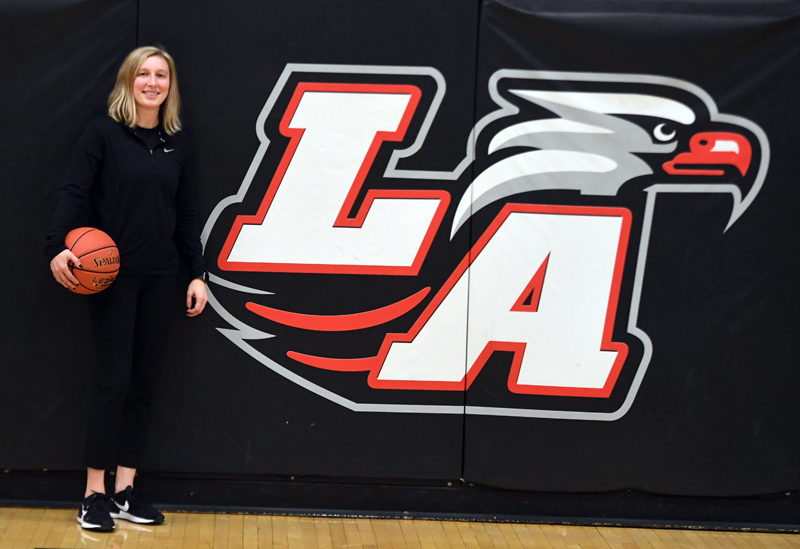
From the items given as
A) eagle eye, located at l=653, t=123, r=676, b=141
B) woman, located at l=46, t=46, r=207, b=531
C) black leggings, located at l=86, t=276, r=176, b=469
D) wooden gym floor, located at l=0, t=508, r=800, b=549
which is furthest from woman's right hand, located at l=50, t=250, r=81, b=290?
eagle eye, located at l=653, t=123, r=676, b=141

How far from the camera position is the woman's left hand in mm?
4059

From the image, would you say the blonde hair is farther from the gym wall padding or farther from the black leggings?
the black leggings

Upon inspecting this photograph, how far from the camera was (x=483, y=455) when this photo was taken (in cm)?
423

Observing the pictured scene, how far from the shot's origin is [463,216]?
163 inches

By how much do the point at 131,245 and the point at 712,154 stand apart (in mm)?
2253

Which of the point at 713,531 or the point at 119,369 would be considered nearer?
the point at 119,369

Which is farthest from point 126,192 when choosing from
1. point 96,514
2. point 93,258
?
point 96,514

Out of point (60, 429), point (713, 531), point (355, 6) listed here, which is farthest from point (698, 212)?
point (60, 429)

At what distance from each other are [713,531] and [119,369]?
2.42 m

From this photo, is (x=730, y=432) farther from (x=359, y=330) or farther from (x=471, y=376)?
(x=359, y=330)

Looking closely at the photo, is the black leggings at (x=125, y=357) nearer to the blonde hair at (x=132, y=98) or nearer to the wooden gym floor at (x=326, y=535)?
the wooden gym floor at (x=326, y=535)

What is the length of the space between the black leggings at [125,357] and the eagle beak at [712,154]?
2016mm

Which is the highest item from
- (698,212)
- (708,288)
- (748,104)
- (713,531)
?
(748,104)

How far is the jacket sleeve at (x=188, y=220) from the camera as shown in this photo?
4.05 meters
